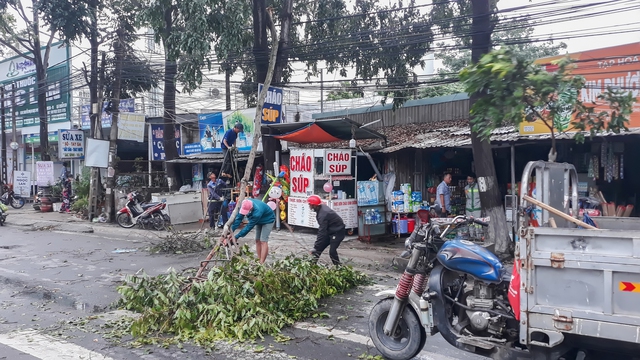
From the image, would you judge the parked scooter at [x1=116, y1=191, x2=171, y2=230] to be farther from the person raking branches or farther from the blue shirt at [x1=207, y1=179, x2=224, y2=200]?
the blue shirt at [x1=207, y1=179, x2=224, y2=200]

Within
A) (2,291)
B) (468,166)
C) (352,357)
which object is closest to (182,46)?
(2,291)

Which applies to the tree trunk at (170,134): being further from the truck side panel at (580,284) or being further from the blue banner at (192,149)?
the truck side panel at (580,284)

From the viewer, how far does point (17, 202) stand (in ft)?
82.7

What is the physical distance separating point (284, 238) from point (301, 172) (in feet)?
6.12

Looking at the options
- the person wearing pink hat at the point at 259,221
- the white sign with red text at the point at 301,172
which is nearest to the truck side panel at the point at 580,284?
the person wearing pink hat at the point at 259,221

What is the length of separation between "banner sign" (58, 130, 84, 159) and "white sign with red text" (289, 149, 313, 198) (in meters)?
12.8

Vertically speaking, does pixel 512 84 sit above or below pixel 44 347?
above

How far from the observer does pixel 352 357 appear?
16.9 ft

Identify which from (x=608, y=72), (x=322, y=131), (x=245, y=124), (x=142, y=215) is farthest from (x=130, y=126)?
(x=608, y=72)

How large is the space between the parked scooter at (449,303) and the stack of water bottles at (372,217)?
7986mm

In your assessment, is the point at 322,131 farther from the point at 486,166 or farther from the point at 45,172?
the point at 45,172

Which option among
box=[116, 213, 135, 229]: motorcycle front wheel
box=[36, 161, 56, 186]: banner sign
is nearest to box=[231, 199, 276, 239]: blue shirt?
box=[116, 213, 135, 229]: motorcycle front wheel

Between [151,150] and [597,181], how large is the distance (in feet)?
55.3

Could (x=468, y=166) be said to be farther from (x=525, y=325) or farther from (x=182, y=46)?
(x=525, y=325)
